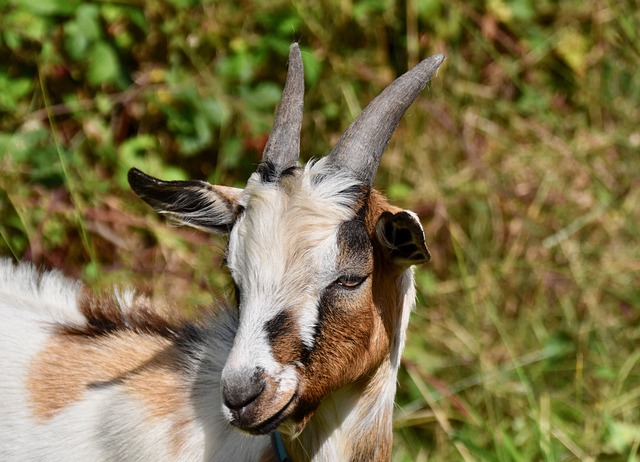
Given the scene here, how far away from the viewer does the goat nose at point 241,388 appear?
2451 mm

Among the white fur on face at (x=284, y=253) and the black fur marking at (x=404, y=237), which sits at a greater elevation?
the white fur on face at (x=284, y=253)

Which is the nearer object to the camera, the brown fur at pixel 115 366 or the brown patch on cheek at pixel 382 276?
the brown patch on cheek at pixel 382 276

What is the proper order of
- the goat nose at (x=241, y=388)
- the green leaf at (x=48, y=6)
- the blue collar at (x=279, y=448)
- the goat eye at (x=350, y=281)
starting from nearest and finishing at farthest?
the goat nose at (x=241, y=388), the goat eye at (x=350, y=281), the blue collar at (x=279, y=448), the green leaf at (x=48, y=6)

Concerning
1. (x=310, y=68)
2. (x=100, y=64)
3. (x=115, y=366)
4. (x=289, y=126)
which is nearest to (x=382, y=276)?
(x=289, y=126)

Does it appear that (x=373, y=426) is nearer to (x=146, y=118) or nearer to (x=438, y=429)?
(x=438, y=429)

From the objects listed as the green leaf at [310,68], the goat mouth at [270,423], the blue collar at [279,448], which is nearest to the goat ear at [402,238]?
the goat mouth at [270,423]

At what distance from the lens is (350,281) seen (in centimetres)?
271

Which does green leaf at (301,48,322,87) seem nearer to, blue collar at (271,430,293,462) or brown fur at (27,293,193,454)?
brown fur at (27,293,193,454)

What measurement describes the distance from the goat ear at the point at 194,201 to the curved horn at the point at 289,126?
160 millimetres

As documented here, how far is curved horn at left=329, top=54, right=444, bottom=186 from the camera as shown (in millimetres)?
2807

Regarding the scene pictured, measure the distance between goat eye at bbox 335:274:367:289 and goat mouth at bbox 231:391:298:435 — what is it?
34 centimetres

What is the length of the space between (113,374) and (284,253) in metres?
0.85

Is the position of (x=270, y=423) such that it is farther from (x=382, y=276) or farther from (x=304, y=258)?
(x=382, y=276)

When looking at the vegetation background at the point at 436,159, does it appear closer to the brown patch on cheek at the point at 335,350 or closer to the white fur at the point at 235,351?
the white fur at the point at 235,351
